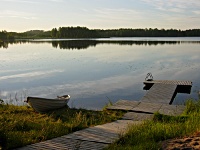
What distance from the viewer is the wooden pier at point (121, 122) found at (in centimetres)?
808

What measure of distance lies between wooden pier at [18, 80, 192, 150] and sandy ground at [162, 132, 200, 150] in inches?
73.6

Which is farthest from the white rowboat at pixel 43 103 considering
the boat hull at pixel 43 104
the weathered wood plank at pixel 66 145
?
the weathered wood plank at pixel 66 145

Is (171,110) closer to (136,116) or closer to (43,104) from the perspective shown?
(136,116)

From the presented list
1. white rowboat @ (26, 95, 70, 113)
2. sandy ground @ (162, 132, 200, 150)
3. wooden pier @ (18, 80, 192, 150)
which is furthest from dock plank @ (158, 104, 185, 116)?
sandy ground @ (162, 132, 200, 150)

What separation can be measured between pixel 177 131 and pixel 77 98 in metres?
13.0

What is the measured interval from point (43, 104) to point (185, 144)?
9.61 metres

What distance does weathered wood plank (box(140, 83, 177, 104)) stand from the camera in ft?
59.7

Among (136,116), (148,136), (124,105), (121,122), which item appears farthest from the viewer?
(124,105)

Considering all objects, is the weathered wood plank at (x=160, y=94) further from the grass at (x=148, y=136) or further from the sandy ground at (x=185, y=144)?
the sandy ground at (x=185, y=144)

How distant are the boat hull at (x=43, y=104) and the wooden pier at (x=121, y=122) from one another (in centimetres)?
324

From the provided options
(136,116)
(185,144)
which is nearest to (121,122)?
(136,116)

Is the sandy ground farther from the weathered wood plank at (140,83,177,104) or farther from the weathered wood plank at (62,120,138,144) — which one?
the weathered wood plank at (140,83,177,104)

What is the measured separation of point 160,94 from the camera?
1994 cm

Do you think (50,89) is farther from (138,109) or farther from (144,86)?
(138,109)
